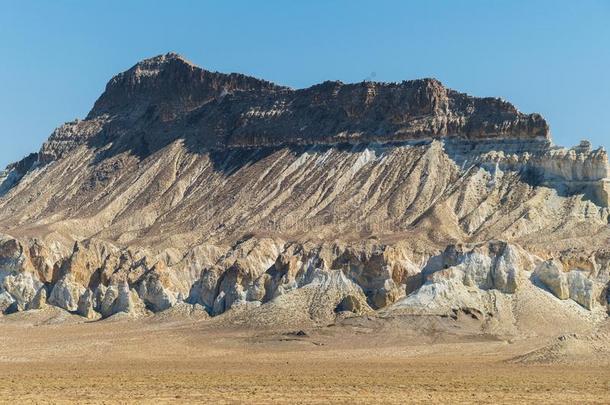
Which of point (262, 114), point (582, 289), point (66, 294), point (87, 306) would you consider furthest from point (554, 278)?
point (262, 114)

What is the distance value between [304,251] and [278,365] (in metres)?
37.0

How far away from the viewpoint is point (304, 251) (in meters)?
106

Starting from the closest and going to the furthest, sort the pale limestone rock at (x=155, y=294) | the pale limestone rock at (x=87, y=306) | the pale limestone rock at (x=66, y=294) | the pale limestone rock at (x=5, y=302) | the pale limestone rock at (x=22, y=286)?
the pale limestone rock at (x=155, y=294)
the pale limestone rock at (x=87, y=306)
the pale limestone rock at (x=66, y=294)
the pale limestone rock at (x=5, y=302)
the pale limestone rock at (x=22, y=286)

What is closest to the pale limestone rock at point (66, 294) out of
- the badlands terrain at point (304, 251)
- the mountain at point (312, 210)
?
the mountain at point (312, 210)

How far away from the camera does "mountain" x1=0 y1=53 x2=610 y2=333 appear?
93.6 m

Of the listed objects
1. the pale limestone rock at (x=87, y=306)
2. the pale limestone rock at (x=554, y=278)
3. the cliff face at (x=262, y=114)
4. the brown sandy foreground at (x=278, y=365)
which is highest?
the cliff face at (x=262, y=114)

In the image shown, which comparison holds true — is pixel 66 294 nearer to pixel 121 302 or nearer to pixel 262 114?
pixel 121 302

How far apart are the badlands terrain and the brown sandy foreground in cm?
25

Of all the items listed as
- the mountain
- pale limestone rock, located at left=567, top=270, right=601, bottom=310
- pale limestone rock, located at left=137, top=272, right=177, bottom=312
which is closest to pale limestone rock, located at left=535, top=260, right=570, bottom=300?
the mountain

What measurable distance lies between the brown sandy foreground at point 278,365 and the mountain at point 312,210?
4285 mm

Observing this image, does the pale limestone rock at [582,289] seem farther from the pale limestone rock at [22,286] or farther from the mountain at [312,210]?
the pale limestone rock at [22,286]

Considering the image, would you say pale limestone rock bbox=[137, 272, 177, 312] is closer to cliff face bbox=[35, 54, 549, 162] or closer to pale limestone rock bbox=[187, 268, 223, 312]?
pale limestone rock bbox=[187, 268, 223, 312]

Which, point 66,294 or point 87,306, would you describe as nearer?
point 87,306

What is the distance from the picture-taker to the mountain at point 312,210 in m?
93.6
